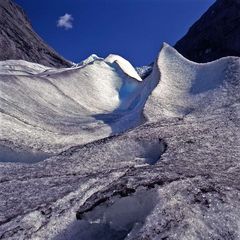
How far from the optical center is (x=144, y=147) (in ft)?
22.4

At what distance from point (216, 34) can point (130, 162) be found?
16.0 meters

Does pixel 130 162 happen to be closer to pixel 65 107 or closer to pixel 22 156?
pixel 22 156

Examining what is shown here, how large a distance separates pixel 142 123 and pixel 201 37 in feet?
47.9

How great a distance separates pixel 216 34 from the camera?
2133cm

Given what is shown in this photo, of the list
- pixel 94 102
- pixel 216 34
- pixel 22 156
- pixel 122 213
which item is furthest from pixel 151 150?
pixel 216 34

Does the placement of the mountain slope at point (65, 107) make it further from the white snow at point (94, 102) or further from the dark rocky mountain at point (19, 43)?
the dark rocky mountain at point (19, 43)

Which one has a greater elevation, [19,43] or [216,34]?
[19,43]

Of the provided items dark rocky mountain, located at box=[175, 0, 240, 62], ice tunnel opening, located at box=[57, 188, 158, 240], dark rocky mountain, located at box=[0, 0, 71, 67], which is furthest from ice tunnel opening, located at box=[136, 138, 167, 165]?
dark rocky mountain, located at box=[0, 0, 71, 67]

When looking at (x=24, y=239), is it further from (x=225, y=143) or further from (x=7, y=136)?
(x=7, y=136)

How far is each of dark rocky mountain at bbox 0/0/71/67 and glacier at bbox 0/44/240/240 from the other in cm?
873

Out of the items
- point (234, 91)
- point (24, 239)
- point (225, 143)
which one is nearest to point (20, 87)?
point (234, 91)

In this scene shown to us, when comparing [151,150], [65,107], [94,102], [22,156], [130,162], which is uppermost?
[94,102]

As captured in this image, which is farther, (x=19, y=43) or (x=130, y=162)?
(x=19, y=43)

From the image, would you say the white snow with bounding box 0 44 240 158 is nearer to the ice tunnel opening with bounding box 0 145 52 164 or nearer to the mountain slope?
the mountain slope
